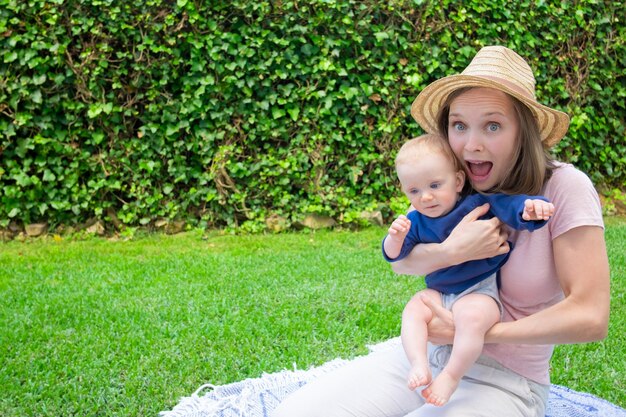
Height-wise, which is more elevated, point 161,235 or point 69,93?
point 69,93

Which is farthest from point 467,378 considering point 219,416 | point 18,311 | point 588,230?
point 18,311

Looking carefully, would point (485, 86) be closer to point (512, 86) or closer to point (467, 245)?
point (512, 86)

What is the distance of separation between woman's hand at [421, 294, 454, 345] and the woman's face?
0.44 meters

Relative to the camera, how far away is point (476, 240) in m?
2.06

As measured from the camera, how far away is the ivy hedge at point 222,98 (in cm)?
594

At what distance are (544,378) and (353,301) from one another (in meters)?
2.36

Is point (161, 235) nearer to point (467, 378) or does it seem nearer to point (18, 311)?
point (18, 311)

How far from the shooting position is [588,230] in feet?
6.66

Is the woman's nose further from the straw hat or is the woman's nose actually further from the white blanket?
the white blanket

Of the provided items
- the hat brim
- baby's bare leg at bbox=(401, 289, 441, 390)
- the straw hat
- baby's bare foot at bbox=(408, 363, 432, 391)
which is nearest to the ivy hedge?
the hat brim

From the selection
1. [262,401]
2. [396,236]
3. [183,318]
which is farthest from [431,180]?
[183,318]

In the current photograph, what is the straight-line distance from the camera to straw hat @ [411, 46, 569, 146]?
2.15m

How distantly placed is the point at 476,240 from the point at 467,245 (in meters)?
0.03

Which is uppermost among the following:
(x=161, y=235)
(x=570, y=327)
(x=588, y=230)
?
(x=588, y=230)
